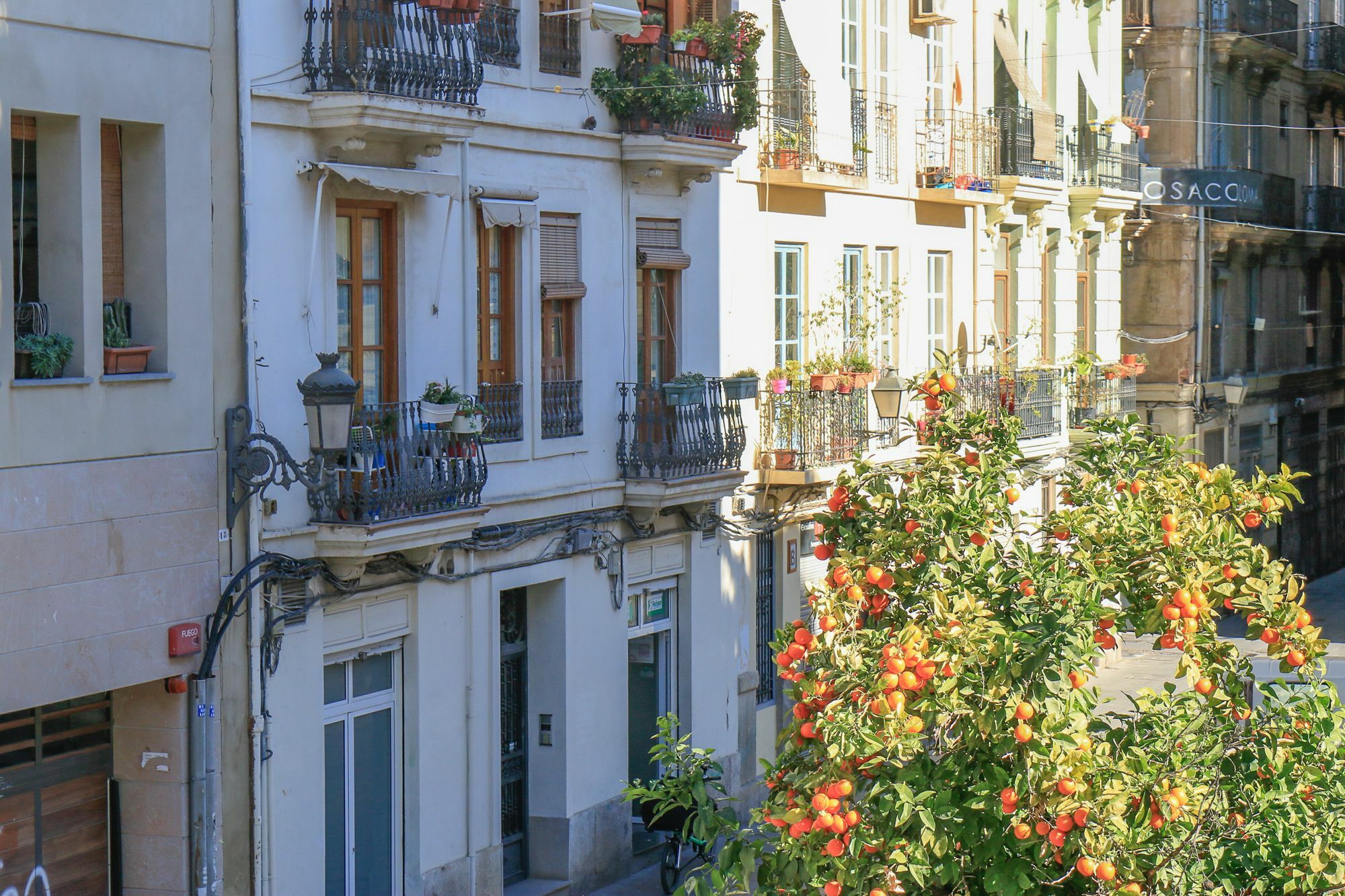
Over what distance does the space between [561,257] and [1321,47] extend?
89.9 feet

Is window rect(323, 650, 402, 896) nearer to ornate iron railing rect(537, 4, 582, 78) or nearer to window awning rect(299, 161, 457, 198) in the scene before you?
window awning rect(299, 161, 457, 198)

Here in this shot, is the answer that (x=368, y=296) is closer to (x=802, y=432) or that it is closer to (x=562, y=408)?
(x=562, y=408)

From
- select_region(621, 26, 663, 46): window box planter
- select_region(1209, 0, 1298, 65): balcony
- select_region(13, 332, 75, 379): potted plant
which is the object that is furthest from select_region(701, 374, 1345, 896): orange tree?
select_region(1209, 0, 1298, 65): balcony

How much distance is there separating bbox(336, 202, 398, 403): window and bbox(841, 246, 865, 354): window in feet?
27.1

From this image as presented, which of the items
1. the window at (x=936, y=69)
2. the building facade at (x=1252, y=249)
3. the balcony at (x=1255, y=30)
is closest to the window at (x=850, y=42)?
the window at (x=936, y=69)

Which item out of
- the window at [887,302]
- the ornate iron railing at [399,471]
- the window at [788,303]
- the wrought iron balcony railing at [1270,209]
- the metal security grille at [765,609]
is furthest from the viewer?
the wrought iron balcony railing at [1270,209]

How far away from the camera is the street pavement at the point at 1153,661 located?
58.9ft

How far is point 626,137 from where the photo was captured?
1777 centimetres

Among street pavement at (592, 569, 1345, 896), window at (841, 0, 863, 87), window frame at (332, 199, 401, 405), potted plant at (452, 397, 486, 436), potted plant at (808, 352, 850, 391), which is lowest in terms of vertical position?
street pavement at (592, 569, 1345, 896)

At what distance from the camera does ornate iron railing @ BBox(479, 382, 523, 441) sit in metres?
16.1

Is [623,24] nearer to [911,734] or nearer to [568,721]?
[568,721]

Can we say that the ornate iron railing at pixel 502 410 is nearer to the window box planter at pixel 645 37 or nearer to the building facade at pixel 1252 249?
the window box planter at pixel 645 37

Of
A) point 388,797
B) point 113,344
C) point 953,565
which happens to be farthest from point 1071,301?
point 953,565

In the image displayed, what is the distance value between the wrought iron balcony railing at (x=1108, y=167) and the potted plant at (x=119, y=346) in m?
20.0
